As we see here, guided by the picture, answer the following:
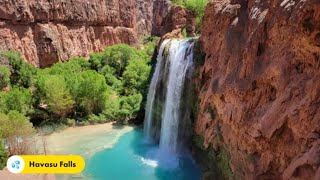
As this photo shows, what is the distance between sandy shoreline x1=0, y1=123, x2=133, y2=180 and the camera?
22172mm

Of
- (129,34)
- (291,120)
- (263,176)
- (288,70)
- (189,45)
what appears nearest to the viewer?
(291,120)

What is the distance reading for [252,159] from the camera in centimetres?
1195

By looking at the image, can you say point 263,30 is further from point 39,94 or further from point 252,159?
point 39,94

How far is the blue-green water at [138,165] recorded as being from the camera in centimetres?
1819

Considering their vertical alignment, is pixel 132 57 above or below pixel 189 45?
below

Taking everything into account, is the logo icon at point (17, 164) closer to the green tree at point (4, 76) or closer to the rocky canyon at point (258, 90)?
the rocky canyon at point (258, 90)

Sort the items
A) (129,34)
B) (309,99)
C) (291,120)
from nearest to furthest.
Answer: (309,99), (291,120), (129,34)

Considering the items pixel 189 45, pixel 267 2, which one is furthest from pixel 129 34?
pixel 267 2

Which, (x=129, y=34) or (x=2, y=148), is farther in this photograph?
(x=129, y=34)

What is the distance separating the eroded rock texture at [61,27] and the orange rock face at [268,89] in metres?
23.8

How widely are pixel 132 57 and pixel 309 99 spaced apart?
110 feet

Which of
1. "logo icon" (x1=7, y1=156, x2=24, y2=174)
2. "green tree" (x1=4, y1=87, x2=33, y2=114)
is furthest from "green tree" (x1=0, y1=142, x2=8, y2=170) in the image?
"green tree" (x1=4, y1=87, x2=33, y2=114)

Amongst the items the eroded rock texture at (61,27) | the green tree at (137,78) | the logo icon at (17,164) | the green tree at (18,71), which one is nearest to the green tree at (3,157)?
the logo icon at (17,164)

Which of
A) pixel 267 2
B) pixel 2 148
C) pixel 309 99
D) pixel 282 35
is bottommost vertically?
pixel 2 148
